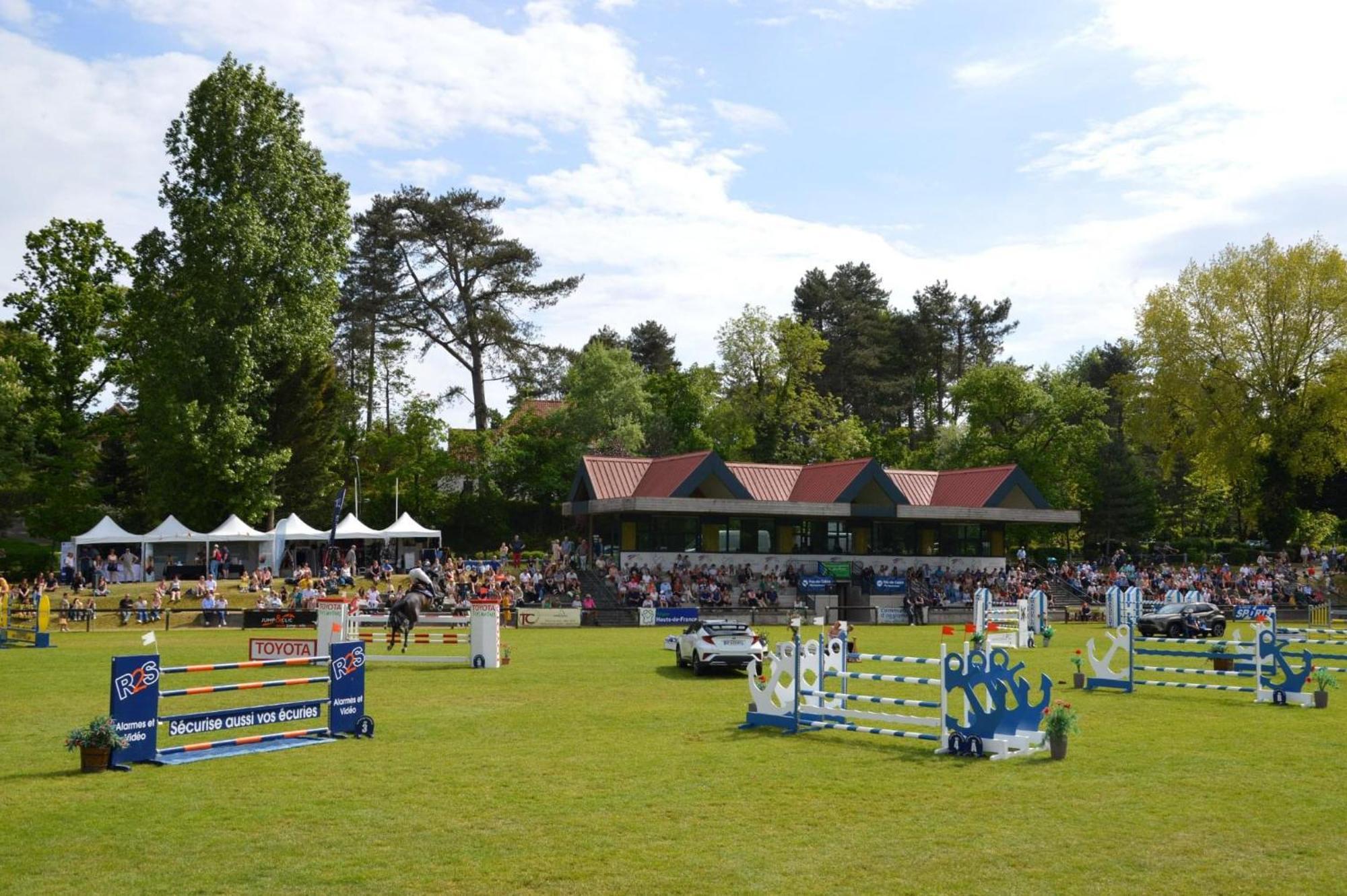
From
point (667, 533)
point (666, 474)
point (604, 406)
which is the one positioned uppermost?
point (604, 406)

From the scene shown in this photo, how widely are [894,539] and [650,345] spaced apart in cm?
4067

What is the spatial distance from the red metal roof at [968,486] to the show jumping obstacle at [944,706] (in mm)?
44636

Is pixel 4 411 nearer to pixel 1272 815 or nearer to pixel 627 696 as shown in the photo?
pixel 627 696

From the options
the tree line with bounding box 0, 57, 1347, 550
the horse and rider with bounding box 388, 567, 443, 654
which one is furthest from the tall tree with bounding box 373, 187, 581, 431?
the horse and rider with bounding box 388, 567, 443, 654

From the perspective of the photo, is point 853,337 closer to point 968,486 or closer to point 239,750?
point 968,486

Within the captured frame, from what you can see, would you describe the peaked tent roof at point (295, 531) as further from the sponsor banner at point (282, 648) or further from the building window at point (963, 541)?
the building window at point (963, 541)

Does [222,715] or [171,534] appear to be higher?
[171,534]

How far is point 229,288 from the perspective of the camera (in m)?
50.1

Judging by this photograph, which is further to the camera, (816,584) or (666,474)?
(666,474)

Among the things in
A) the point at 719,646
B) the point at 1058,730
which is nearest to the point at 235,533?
the point at 719,646

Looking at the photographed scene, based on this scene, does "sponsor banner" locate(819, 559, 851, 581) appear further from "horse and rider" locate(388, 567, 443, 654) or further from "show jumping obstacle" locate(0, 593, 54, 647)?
"show jumping obstacle" locate(0, 593, 54, 647)

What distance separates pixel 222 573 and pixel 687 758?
3919cm

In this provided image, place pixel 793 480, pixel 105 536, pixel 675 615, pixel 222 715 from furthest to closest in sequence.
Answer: pixel 793 480
pixel 105 536
pixel 675 615
pixel 222 715

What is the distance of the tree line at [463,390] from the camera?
166ft
